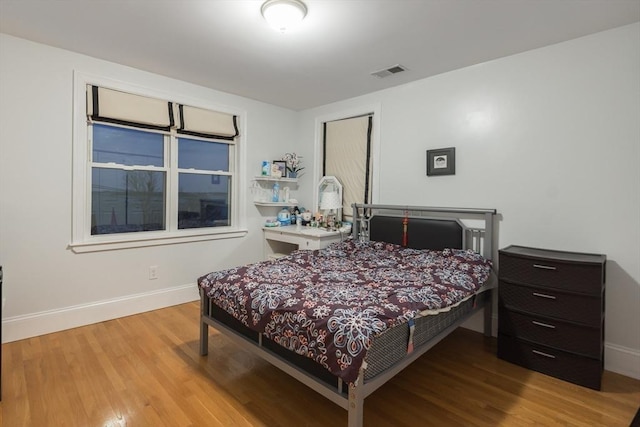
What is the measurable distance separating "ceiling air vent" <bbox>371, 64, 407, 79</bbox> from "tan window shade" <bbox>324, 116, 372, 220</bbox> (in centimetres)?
65

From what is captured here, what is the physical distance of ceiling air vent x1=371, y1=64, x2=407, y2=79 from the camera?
302 centimetres

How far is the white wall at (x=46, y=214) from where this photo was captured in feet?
8.47

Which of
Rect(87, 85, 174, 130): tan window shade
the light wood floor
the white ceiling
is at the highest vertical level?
the white ceiling

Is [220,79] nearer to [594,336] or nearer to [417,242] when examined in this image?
[417,242]

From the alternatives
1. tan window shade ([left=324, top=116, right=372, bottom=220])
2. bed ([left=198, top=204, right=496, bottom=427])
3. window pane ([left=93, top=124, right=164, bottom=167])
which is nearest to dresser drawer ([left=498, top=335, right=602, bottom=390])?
bed ([left=198, top=204, right=496, bottom=427])

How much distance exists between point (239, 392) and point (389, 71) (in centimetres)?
296

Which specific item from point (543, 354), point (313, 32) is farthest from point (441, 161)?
point (543, 354)

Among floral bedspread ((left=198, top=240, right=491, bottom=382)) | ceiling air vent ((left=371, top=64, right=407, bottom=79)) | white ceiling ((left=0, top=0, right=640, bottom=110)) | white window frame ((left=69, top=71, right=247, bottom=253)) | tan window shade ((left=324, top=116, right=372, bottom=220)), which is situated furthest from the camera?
tan window shade ((left=324, top=116, right=372, bottom=220))

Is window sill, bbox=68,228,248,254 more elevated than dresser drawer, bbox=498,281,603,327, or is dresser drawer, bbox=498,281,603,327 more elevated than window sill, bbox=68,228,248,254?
window sill, bbox=68,228,248,254

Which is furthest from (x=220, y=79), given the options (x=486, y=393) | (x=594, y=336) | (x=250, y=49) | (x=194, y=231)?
(x=594, y=336)

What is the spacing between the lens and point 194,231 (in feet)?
12.2

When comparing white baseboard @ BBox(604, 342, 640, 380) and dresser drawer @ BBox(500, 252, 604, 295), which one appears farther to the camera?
white baseboard @ BBox(604, 342, 640, 380)

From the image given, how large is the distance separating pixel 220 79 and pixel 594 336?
3838mm

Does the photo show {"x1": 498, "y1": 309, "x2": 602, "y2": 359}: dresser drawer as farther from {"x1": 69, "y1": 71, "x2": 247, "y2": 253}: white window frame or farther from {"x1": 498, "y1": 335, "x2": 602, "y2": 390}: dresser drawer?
{"x1": 69, "y1": 71, "x2": 247, "y2": 253}: white window frame
